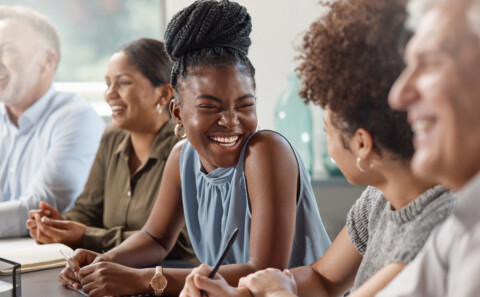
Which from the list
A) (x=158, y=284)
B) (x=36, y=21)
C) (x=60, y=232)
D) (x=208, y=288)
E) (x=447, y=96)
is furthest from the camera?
(x=36, y=21)

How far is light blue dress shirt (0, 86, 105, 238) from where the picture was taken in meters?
2.34

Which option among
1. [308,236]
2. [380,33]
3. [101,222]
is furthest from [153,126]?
[380,33]

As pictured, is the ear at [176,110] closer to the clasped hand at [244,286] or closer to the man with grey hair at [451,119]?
the clasped hand at [244,286]

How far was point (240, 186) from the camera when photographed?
148 centimetres

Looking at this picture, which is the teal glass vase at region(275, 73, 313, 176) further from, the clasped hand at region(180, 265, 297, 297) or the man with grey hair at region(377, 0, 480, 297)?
the man with grey hair at region(377, 0, 480, 297)

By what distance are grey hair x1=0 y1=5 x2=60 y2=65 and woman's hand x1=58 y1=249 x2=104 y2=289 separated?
156 cm

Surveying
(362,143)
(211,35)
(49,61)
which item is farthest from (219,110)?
(49,61)

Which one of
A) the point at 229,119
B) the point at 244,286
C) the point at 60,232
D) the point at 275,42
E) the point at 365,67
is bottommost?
the point at 60,232

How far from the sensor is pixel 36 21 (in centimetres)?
277

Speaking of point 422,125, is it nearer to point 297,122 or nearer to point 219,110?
point 219,110

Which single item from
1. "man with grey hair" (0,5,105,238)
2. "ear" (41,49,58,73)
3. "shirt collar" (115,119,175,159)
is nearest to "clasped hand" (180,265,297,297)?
"shirt collar" (115,119,175,159)

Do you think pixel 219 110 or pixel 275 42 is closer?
pixel 219 110

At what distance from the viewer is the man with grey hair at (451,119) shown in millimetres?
575

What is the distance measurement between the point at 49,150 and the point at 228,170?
119cm
